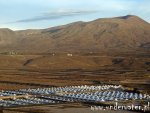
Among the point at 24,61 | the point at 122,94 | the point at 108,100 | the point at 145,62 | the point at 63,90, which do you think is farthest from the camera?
the point at 24,61

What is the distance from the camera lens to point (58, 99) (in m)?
54.4

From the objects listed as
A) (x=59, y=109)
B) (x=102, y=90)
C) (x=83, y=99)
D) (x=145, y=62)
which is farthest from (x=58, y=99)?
(x=145, y=62)

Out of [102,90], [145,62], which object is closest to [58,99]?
[102,90]

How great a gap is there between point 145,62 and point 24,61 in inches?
1467

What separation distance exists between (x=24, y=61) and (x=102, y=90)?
7213cm

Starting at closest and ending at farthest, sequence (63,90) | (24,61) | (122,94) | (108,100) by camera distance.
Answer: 1. (108,100)
2. (122,94)
3. (63,90)
4. (24,61)

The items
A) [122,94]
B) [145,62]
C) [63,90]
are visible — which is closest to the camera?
[122,94]

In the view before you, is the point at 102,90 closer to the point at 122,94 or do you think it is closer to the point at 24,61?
the point at 122,94

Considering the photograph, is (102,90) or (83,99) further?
(102,90)

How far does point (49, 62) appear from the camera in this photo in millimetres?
129875

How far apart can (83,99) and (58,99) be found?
312cm

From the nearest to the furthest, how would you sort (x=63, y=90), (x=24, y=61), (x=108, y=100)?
(x=108, y=100) < (x=63, y=90) < (x=24, y=61)

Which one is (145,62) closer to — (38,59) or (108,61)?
(108,61)

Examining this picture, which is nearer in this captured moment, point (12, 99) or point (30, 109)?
point (30, 109)
